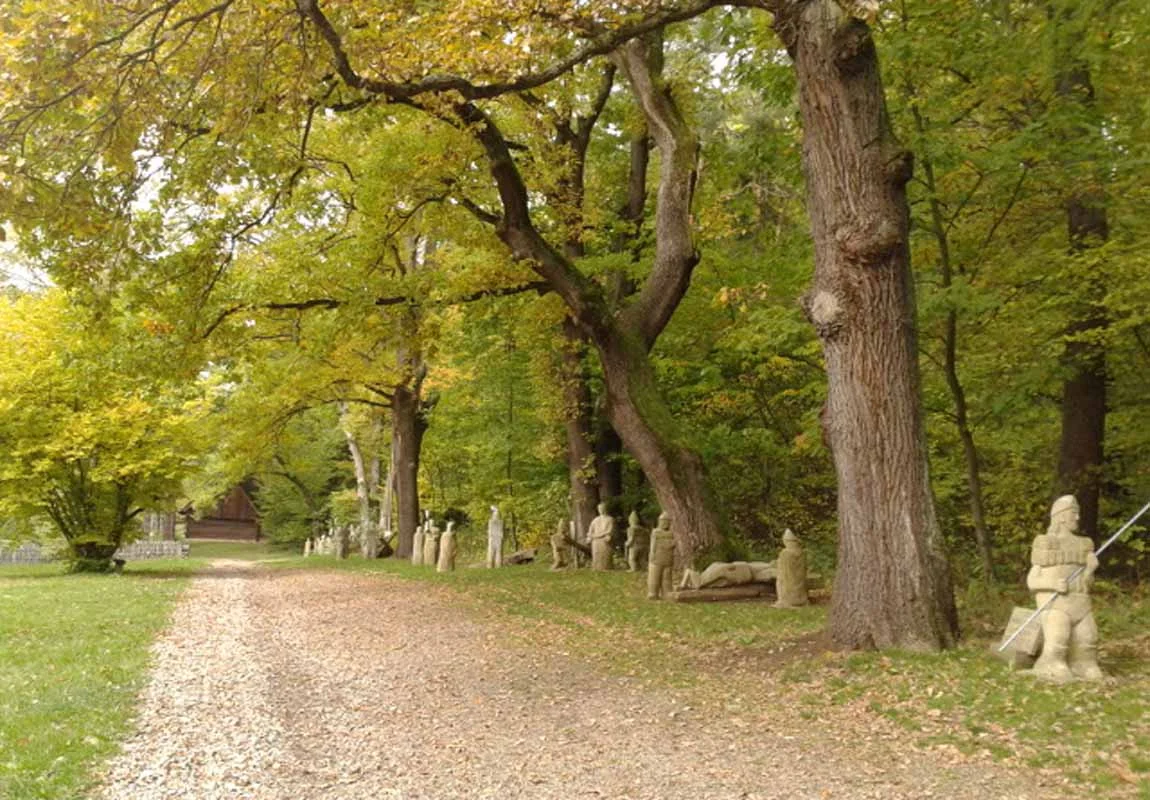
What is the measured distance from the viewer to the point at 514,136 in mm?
17984

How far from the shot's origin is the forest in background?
882 centimetres

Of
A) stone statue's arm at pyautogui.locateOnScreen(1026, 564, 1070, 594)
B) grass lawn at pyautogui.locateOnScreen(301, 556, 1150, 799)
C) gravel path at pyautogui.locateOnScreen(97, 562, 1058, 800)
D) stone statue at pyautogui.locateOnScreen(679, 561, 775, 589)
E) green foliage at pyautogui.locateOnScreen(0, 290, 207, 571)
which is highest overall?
green foliage at pyautogui.locateOnScreen(0, 290, 207, 571)

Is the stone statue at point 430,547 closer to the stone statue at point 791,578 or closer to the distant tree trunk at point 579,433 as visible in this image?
the distant tree trunk at point 579,433

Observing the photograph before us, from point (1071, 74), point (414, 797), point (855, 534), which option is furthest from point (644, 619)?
point (1071, 74)

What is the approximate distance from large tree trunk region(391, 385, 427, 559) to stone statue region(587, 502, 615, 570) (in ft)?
28.4

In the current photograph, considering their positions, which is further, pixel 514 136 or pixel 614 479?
pixel 614 479

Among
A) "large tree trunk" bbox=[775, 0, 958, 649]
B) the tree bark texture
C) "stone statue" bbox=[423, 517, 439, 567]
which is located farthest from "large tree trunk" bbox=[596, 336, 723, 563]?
"stone statue" bbox=[423, 517, 439, 567]

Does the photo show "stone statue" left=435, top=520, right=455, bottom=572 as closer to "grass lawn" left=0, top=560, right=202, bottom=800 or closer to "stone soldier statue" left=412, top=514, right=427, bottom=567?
"stone soldier statue" left=412, top=514, right=427, bottom=567

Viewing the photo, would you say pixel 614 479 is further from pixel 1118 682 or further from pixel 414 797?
pixel 414 797

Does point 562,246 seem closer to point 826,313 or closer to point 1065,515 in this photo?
point 826,313

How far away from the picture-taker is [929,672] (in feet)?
22.7

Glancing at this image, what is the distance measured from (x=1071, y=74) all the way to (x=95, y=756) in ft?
46.2

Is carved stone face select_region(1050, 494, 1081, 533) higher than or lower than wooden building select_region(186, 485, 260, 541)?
higher

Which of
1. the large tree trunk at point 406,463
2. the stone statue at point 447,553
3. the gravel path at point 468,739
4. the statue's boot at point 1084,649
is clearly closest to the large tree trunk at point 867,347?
the statue's boot at point 1084,649
